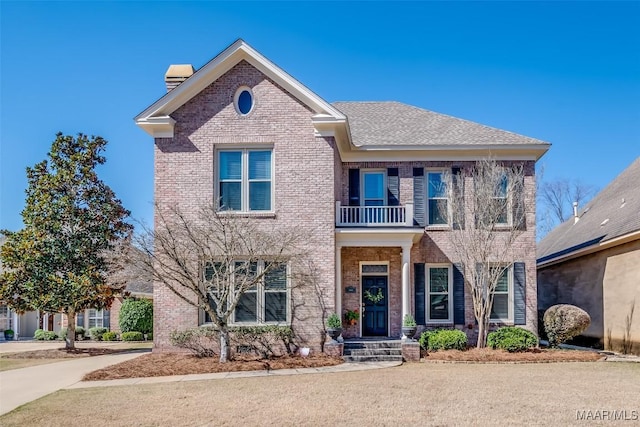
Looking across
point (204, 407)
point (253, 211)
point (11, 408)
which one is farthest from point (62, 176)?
point (204, 407)

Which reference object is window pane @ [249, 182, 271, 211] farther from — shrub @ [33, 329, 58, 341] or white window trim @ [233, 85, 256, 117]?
shrub @ [33, 329, 58, 341]

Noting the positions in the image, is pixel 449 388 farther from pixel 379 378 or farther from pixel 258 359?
pixel 258 359

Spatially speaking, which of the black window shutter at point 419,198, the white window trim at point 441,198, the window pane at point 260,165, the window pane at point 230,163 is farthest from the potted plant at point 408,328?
the window pane at point 230,163

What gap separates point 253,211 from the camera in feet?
57.4

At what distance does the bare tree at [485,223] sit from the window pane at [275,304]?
577 centimetres

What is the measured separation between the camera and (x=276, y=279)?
17.4 meters

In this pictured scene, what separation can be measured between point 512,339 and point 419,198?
527cm

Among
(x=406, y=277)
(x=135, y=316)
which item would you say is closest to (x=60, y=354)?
(x=135, y=316)

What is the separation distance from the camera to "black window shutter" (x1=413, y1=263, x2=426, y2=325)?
63.3 feet

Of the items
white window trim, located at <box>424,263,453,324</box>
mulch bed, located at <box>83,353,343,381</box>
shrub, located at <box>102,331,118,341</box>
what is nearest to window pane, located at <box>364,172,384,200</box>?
white window trim, located at <box>424,263,453,324</box>

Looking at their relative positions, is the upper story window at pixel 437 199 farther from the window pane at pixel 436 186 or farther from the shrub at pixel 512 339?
the shrub at pixel 512 339

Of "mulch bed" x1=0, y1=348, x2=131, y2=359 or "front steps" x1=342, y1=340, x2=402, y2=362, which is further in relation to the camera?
"mulch bed" x1=0, y1=348, x2=131, y2=359

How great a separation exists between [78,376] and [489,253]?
39.1 ft

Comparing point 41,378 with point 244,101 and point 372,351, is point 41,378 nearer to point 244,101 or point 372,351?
point 372,351
